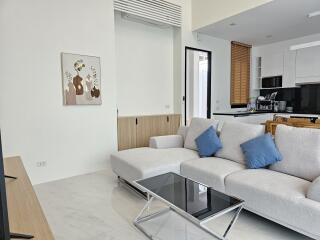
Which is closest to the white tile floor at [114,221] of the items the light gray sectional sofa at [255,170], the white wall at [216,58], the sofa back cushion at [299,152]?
the light gray sectional sofa at [255,170]

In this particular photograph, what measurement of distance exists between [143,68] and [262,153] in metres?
3.00

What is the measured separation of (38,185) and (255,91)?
5893 millimetres

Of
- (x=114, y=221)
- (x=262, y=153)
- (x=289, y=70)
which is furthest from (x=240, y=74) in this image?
(x=114, y=221)

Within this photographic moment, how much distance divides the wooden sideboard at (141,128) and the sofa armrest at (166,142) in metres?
0.79

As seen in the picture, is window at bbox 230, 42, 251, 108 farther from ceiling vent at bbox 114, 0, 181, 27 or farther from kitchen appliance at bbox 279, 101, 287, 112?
ceiling vent at bbox 114, 0, 181, 27

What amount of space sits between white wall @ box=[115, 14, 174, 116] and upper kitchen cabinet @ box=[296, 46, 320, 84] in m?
3.09

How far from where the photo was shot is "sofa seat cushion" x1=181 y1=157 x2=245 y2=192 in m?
2.37

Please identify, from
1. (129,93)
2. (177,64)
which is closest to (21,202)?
(129,93)

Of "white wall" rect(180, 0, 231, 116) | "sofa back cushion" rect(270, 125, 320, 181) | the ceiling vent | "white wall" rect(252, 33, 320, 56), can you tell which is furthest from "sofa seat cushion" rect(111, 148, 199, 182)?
"white wall" rect(252, 33, 320, 56)

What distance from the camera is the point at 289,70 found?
553 cm

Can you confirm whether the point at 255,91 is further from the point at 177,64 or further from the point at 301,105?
the point at 177,64

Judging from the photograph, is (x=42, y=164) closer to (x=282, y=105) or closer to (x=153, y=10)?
(x=153, y=10)

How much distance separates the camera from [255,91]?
256 inches

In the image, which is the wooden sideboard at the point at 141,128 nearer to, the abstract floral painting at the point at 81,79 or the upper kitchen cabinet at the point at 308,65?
the abstract floral painting at the point at 81,79
